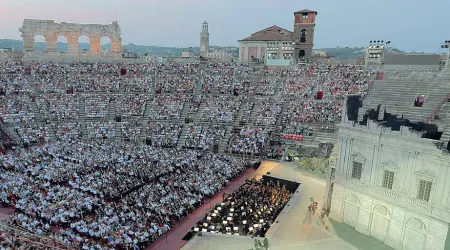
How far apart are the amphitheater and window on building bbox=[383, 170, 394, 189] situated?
3.66 metres

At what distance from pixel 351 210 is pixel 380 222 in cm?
201

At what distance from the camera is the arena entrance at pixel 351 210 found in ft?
67.8

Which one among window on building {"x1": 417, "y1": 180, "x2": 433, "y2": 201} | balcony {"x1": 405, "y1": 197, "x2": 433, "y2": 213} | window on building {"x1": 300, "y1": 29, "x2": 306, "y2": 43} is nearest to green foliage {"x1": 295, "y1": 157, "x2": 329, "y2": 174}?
balcony {"x1": 405, "y1": 197, "x2": 433, "y2": 213}

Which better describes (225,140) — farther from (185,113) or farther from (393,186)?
(393,186)

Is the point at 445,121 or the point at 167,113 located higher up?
the point at 445,121

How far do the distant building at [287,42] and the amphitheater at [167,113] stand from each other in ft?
32.1

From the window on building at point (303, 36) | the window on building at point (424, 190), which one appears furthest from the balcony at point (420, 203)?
the window on building at point (303, 36)

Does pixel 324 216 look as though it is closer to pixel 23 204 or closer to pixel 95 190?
pixel 95 190

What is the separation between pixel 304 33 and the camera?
62.4 metres

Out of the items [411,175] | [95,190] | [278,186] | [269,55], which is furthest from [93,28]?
[411,175]

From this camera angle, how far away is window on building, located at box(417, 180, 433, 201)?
16906mm

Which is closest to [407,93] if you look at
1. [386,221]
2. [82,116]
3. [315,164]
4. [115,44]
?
[386,221]

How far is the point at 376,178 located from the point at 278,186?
893 centimetres

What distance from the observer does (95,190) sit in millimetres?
23172
